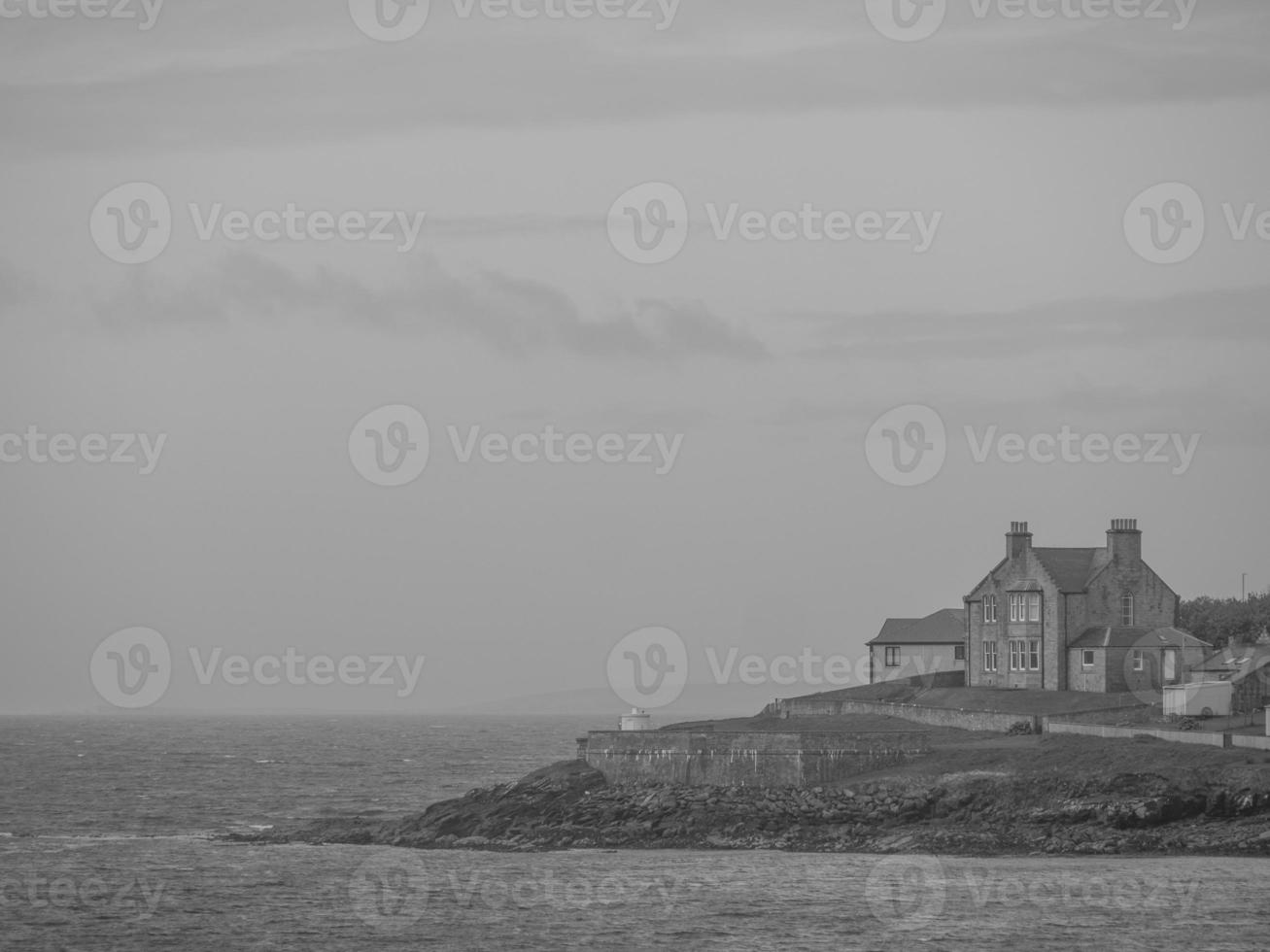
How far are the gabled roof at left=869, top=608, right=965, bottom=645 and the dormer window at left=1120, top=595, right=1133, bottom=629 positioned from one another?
10.6 m

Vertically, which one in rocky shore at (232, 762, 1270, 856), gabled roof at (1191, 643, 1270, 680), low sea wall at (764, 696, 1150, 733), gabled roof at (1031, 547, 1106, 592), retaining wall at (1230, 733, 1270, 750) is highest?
gabled roof at (1031, 547, 1106, 592)

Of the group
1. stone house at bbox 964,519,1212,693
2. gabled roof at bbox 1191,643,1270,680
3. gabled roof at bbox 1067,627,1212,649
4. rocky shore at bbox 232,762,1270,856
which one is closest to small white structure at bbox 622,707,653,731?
rocky shore at bbox 232,762,1270,856

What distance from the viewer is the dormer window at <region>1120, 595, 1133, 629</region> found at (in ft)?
278

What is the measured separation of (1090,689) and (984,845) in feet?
67.6

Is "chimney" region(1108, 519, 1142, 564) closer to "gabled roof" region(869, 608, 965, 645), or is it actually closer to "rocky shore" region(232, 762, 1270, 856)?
"gabled roof" region(869, 608, 965, 645)

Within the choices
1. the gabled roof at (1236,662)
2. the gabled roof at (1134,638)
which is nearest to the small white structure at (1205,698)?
the gabled roof at (1236,662)

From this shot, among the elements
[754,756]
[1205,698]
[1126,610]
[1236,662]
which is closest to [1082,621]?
[1126,610]

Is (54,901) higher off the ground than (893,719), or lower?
lower

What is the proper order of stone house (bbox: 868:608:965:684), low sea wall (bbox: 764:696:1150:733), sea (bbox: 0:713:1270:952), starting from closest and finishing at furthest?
sea (bbox: 0:713:1270:952)
low sea wall (bbox: 764:696:1150:733)
stone house (bbox: 868:608:965:684)

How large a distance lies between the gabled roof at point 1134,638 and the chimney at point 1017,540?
5268 millimetres

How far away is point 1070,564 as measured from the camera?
85938 mm

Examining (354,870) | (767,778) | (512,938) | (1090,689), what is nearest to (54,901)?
(354,870)

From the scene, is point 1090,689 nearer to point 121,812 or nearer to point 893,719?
point 893,719

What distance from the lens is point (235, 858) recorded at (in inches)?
2825
